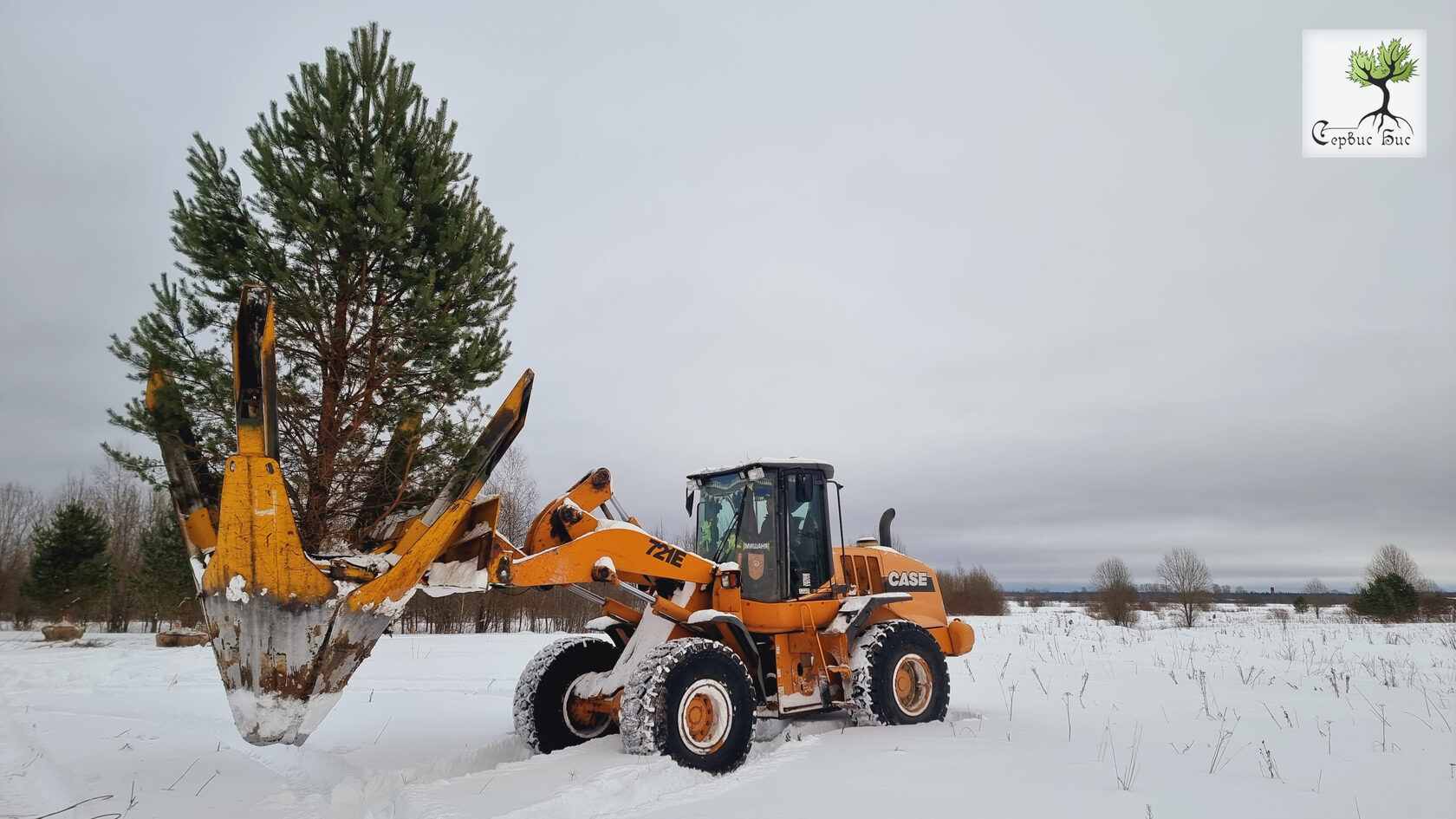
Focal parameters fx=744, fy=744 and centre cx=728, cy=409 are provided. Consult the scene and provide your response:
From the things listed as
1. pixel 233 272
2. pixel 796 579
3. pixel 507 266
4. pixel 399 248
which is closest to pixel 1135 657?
pixel 796 579

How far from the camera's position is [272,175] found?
24.2 ft

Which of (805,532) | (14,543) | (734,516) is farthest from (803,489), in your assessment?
(14,543)

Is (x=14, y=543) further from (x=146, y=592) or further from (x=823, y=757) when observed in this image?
(x=823, y=757)

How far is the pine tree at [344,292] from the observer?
7.24 m

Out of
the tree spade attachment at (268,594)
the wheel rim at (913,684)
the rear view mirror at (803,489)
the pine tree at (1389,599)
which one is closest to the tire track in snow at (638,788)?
the tree spade attachment at (268,594)

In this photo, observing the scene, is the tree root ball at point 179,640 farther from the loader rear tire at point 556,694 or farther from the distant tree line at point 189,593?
the loader rear tire at point 556,694

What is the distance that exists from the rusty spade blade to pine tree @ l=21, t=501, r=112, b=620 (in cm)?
2982

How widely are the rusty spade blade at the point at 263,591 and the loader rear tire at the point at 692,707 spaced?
2031mm

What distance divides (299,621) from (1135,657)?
1435cm

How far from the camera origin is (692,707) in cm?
579

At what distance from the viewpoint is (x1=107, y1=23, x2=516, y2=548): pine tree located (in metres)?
7.24

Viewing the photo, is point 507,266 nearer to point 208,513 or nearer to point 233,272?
point 233,272

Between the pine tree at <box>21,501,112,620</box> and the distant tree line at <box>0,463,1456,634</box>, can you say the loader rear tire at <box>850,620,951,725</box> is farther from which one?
the pine tree at <box>21,501,112,620</box>

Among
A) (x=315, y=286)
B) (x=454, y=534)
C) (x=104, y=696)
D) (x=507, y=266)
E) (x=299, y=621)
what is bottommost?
(x=104, y=696)
